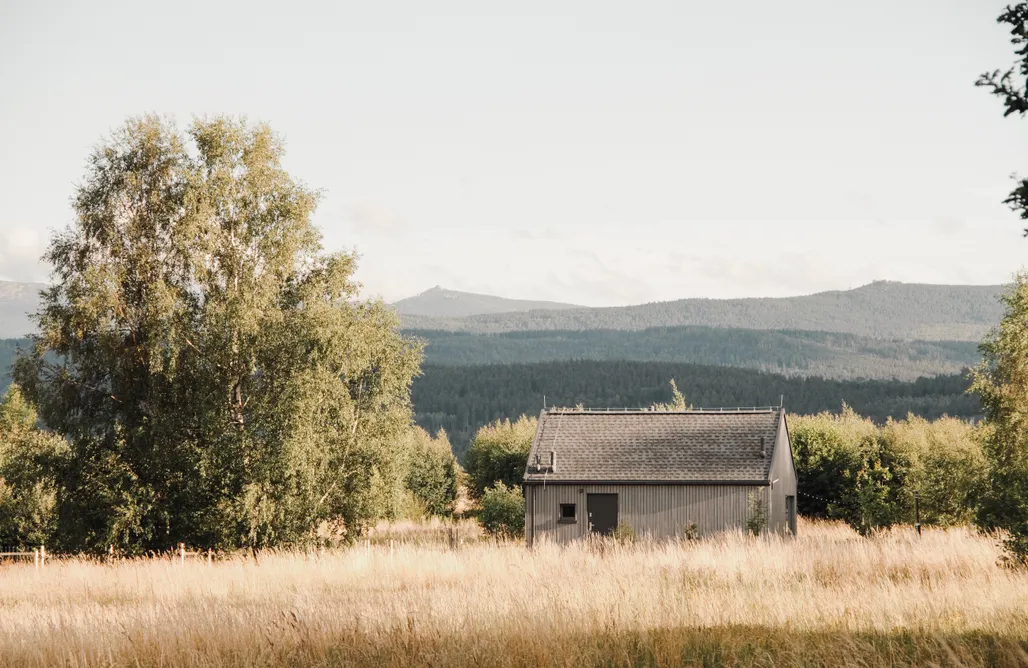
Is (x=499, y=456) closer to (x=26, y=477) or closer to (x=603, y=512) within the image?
(x=603, y=512)

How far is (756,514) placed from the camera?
1532 inches

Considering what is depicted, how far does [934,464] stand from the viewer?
50.0 metres

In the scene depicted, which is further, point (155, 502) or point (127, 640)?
point (155, 502)

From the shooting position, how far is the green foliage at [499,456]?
65.1m

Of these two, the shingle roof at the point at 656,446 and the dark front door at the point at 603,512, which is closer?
the shingle roof at the point at 656,446

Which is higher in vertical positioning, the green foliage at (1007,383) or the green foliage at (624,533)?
the green foliage at (1007,383)

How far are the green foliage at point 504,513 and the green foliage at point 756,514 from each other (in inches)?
429

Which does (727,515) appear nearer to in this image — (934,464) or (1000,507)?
(934,464)

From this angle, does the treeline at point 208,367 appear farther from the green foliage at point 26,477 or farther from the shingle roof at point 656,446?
the shingle roof at point 656,446

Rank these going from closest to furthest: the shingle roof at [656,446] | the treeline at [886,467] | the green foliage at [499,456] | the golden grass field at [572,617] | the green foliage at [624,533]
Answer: the golden grass field at [572,617]
the green foliage at [624,533]
the treeline at [886,467]
the shingle roof at [656,446]
the green foliage at [499,456]

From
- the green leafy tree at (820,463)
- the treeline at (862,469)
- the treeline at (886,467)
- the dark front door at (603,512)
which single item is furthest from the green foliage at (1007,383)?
the green leafy tree at (820,463)

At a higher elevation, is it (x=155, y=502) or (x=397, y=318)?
(x=397, y=318)

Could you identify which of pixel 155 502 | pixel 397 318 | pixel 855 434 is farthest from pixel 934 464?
→ pixel 155 502

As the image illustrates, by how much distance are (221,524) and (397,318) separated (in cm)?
835
